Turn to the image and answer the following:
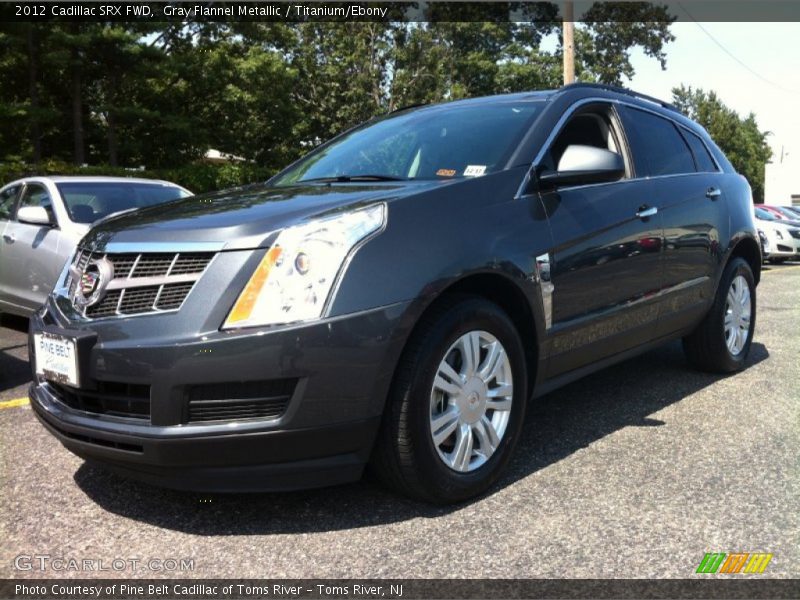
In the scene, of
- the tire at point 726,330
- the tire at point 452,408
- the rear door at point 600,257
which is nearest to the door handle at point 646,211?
the rear door at point 600,257

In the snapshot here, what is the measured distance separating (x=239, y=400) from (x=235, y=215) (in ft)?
2.30

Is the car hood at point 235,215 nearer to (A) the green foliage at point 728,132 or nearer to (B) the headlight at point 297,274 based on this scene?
(B) the headlight at point 297,274

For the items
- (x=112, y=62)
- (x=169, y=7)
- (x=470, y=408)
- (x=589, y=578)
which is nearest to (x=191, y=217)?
(x=470, y=408)

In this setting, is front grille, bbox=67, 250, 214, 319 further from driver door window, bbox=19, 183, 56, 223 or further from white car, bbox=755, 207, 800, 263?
white car, bbox=755, 207, 800, 263

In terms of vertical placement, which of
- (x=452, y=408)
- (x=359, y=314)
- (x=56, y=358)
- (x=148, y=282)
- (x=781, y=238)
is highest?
(x=148, y=282)

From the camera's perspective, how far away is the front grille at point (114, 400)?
2580 mm

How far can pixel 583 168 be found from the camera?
11.0 ft

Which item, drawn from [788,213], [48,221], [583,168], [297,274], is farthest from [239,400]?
[788,213]

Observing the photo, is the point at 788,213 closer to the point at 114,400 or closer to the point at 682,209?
the point at 682,209

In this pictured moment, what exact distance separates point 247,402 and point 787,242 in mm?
16293

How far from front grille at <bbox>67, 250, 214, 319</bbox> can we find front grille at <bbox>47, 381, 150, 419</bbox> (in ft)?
0.83

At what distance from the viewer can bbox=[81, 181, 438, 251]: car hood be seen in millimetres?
2629

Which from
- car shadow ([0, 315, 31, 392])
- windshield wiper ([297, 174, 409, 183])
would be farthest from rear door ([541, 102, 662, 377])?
car shadow ([0, 315, 31, 392])

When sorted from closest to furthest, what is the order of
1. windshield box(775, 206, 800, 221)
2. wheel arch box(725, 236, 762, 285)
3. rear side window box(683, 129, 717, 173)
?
rear side window box(683, 129, 717, 173) → wheel arch box(725, 236, 762, 285) → windshield box(775, 206, 800, 221)
